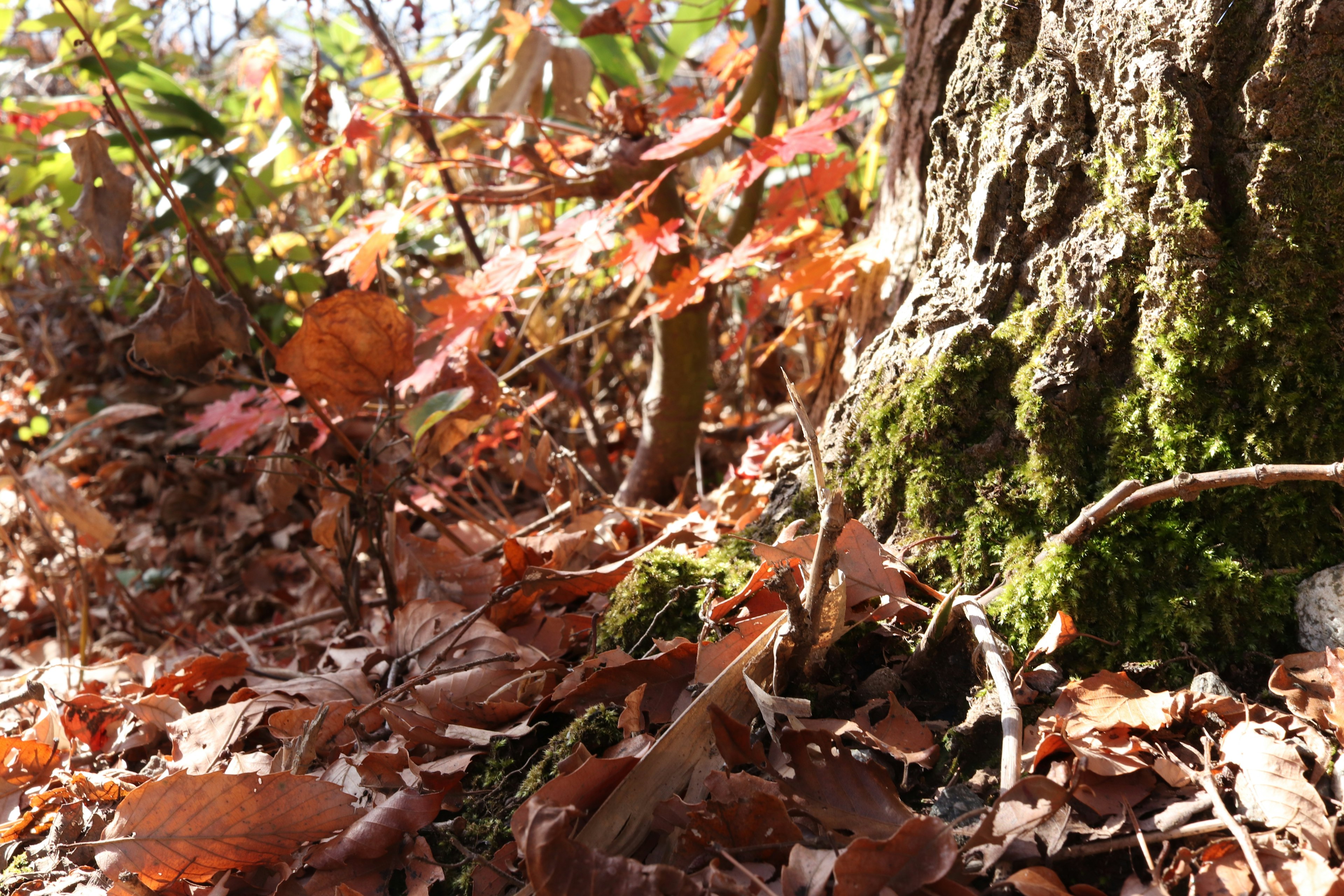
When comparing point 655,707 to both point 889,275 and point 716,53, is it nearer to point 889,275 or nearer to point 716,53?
point 889,275

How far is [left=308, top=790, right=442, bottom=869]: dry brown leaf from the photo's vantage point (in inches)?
37.5

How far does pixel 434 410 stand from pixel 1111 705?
110 cm

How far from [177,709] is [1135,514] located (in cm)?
143

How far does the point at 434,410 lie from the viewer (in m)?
1.45

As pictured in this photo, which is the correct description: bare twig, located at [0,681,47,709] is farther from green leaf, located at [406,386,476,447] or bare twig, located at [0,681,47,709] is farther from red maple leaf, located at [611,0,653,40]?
red maple leaf, located at [611,0,653,40]

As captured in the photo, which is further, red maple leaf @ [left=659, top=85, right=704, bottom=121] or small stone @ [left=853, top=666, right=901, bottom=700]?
red maple leaf @ [left=659, top=85, right=704, bottom=121]

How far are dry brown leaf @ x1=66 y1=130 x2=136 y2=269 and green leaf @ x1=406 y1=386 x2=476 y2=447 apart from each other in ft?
2.13

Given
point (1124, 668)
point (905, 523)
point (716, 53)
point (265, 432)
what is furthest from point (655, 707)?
point (265, 432)

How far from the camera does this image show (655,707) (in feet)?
3.39

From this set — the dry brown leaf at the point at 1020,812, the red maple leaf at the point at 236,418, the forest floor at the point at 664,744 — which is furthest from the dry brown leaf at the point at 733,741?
the red maple leaf at the point at 236,418

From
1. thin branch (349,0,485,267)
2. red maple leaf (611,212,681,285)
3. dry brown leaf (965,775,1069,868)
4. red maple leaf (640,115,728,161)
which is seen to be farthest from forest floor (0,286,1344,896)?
thin branch (349,0,485,267)

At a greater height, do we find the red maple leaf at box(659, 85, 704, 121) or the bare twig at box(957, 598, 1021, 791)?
the red maple leaf at box(659, 85, 704, 121)

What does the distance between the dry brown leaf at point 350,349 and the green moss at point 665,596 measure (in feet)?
2.11

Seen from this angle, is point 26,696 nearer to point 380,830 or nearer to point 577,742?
point 380,830
